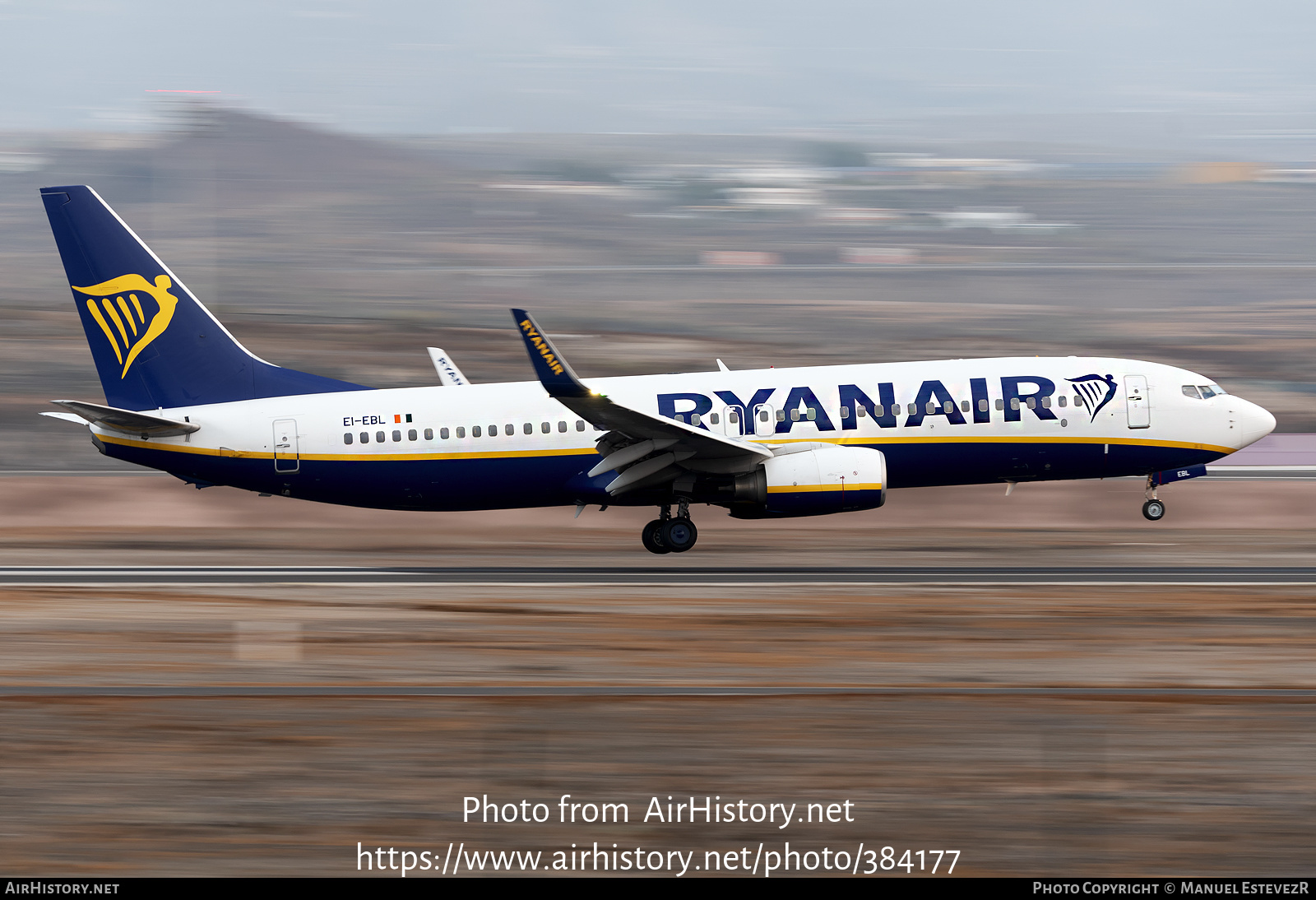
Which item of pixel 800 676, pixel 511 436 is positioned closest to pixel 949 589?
pixel 800 676

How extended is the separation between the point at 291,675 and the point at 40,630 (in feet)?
18.1

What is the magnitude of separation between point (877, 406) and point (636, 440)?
15.8ft

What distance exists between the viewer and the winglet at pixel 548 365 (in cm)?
2444

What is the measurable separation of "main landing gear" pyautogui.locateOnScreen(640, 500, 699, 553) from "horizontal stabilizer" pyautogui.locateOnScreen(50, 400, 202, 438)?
30.7 feet

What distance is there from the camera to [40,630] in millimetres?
19438

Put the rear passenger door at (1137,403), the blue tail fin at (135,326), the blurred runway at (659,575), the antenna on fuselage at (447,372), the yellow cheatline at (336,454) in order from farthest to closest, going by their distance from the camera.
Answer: the antenna on fuselage at (447,372)
the blue tail fin at (135,326)
the rear passenger door at (1137,403)
the yellow cheatline at (336,454)
the blurred runway at (659,575)

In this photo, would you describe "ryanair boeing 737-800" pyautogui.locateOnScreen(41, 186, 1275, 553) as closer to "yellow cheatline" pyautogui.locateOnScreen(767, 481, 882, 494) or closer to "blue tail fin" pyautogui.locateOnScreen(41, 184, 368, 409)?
"blue tail fin" pyautogui.locateOnScreen(41, 184, 368, 409)

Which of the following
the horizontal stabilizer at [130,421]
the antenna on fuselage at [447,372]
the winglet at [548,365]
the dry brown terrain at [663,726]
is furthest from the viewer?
the antenna on fuselage at [447,372]

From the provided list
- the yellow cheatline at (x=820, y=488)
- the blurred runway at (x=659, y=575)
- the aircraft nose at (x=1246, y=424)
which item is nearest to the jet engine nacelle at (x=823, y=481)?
the yellow cheatline at (x=820, y=488)

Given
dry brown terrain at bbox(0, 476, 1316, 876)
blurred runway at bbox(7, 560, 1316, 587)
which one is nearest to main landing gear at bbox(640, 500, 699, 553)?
blurred runway at bbox(7, 560, 1316, 587)

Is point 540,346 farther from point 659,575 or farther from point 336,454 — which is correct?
point 336,454

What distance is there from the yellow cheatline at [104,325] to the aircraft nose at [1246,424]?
75.0ft

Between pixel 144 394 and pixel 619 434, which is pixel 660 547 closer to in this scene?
pixel 619 434

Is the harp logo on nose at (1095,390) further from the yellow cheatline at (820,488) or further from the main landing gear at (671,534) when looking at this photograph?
the main landing gear at (671,534)
